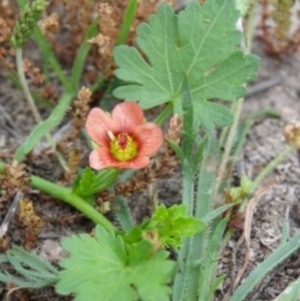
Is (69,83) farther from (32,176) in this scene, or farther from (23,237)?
(23,237)

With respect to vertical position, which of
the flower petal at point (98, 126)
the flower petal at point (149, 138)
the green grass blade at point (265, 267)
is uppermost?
the flower petal at point (98, 126)

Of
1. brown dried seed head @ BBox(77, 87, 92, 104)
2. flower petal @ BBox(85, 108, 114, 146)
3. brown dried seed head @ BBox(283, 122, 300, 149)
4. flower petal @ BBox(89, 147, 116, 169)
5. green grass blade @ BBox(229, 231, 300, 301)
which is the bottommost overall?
green grass blade @ BBox(229, 231, 300, 301)

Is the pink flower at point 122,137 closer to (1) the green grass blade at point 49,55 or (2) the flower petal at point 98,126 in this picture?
(2) the flower petal at point 98,126

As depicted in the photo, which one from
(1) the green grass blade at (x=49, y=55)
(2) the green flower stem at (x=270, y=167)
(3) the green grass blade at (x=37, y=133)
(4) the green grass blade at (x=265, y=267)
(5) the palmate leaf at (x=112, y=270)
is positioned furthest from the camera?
(1) the green grass blade at (x=49, y=55)

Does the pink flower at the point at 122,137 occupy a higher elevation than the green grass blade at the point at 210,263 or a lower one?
higher

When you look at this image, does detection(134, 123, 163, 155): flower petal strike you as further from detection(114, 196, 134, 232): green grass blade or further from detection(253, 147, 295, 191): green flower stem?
detection(253, 147, 295, 191): green flower stem

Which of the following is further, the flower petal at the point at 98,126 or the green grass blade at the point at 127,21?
the green grass blade at the point at 127,21

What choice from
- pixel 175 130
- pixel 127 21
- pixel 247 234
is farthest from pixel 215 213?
pixel 127 21

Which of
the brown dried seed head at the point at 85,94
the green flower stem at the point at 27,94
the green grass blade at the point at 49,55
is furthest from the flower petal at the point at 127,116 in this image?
the green grass blade at the point at 49,55

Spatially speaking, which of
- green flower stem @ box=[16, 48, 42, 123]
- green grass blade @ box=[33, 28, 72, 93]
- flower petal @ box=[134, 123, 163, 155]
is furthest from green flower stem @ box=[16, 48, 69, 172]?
flower petal @ box=[134, 123, 163, 155]
